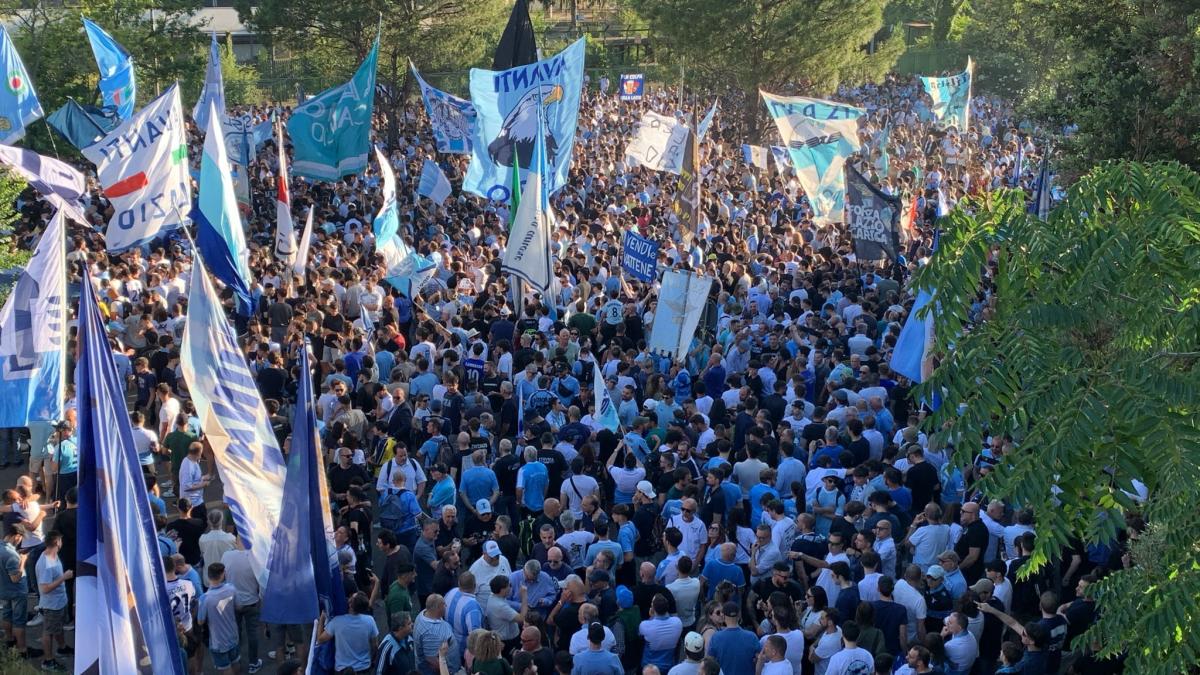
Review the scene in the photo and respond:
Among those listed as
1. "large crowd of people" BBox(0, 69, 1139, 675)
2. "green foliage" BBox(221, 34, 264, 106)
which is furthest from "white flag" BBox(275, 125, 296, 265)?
"green foliage" BBox(221, 34, 264, 106)

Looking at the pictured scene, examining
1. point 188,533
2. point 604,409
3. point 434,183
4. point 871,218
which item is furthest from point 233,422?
point 434,183

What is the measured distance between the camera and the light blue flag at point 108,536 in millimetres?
7992

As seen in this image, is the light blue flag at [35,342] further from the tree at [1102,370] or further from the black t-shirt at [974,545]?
the tree at [1102,370]

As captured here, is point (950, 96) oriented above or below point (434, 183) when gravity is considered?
below

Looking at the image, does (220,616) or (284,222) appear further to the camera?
(284,222)

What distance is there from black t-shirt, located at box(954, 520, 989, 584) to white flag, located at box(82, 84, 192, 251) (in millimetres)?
11847

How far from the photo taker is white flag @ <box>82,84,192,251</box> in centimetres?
1800

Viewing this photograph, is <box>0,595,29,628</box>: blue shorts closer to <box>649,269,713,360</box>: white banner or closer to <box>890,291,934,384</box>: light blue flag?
<box>649,269,713,360</box>: white banner

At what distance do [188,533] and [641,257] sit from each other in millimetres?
8688

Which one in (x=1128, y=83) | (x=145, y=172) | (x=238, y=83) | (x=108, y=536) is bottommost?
(x=238, y=83)

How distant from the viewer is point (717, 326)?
18.1m

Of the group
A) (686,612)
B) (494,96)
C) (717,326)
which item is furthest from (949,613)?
(494,96)

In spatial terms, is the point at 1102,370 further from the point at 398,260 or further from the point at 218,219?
the point at 398,260

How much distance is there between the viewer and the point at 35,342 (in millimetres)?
13102
